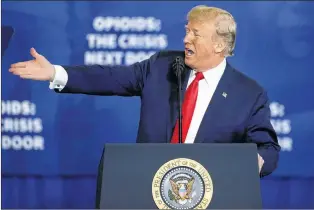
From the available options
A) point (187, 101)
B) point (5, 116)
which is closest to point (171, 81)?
point (187, 101)

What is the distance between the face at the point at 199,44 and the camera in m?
2.32

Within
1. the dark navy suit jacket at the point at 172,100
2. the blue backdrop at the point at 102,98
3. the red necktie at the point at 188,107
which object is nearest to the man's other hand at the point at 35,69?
the dark navy suit jacket at the point at 172,100

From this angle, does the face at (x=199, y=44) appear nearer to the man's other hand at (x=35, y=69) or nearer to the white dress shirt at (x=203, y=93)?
the white dress shirt at (x=203, y=93)

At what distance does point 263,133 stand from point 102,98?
158cm

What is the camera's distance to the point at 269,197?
147 inches

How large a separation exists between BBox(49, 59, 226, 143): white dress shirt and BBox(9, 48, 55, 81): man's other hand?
5 cm

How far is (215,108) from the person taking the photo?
2297mm

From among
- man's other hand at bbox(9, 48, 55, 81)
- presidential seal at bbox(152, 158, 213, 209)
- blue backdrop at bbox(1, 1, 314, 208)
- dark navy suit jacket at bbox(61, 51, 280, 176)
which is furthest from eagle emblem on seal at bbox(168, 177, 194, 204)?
blue backdrop at bbox(1, 1, 314, 208)

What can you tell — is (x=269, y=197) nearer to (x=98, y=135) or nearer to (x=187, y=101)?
(x=98, y=135)

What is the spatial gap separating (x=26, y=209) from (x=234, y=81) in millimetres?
1832

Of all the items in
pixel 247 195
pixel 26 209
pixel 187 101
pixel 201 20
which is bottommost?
pixel 26 209

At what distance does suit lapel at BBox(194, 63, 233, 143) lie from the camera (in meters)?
2.27

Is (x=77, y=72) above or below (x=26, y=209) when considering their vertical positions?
above

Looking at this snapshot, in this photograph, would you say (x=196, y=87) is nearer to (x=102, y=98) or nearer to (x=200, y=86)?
(x=200, y=86)
